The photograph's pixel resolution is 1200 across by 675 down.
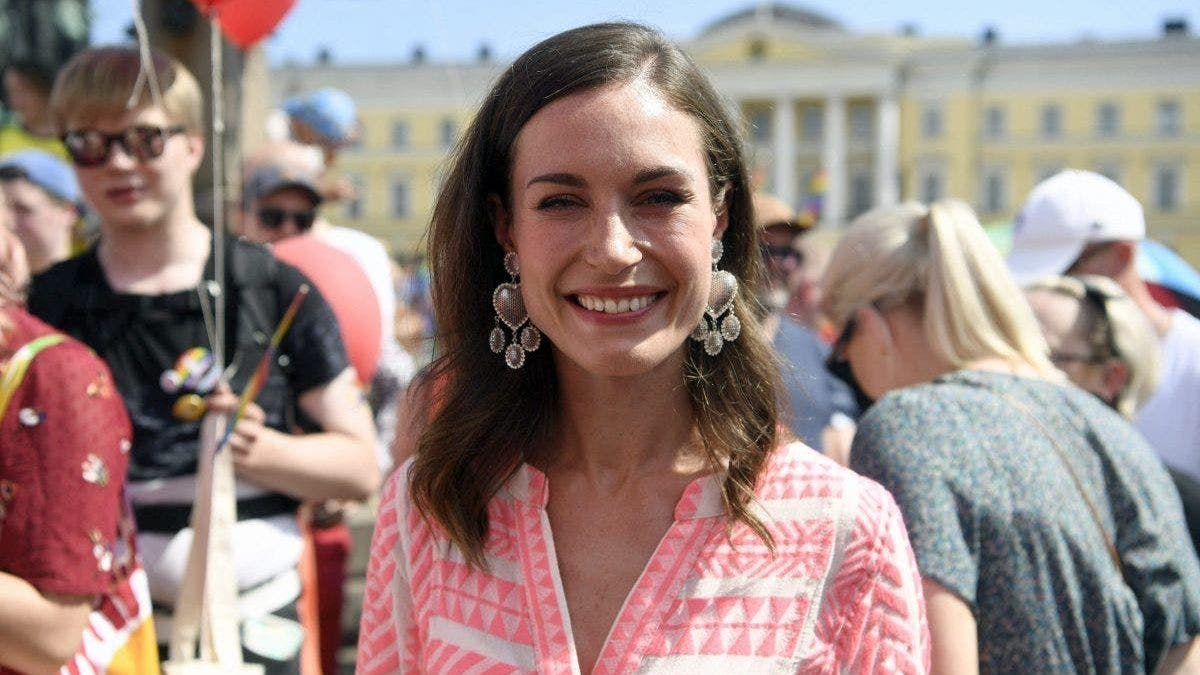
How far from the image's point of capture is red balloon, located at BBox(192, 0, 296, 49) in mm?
3121

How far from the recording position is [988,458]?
238 centimetres

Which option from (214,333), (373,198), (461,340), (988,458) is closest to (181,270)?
(214,333)

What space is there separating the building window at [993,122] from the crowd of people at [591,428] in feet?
266

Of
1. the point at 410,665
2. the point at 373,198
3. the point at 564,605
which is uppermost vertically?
the point at 564,605

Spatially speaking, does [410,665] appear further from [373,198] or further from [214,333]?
[373,198]

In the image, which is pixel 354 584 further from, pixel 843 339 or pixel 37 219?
pixel 843 339

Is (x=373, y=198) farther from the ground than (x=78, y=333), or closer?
closer

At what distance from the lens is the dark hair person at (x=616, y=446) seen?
5.65 feet

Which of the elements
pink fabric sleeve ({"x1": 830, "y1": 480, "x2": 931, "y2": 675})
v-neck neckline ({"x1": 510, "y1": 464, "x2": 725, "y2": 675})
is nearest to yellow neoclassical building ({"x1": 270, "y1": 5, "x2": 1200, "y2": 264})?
v-neck neckline ({"x1": 510, "y1": 464, "x2": 725, "y2": 675})

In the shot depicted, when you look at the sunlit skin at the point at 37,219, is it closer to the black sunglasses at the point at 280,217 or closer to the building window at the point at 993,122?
the black sunglasses at the point at 280,217

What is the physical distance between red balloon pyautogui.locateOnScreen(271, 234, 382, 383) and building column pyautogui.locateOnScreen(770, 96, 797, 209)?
264 ft

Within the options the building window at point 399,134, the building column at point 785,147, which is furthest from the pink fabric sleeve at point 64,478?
the building column at point 785,147

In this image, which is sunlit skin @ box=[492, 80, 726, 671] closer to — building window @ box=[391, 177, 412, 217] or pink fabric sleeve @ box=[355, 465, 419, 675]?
pink fabric sleeve @ box=[355, 465, 419, 675]

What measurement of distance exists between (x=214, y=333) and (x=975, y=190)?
8246 centimetres
